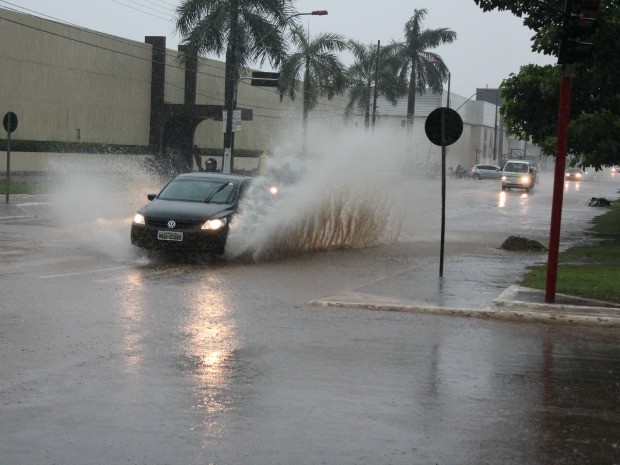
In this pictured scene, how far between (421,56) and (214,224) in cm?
7028

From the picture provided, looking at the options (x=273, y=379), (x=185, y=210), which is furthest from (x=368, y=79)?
(x=273, y=379)

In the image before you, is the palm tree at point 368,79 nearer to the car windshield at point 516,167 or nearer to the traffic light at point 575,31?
the car windshield at point 516,167

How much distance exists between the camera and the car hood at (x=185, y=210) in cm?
1769

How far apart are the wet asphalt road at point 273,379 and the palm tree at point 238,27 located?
40.8m

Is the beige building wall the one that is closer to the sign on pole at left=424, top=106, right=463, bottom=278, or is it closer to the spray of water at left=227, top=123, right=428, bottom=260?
the spray of water at left=227, top=123, right=428, bottom=260

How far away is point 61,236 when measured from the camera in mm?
21938

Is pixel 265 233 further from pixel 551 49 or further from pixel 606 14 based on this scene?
pixel 606 14

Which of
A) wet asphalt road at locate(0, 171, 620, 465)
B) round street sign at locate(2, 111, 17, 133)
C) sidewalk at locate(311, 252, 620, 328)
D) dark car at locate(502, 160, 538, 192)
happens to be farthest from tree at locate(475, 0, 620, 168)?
dark car at locate(502, 160, 538, 192)

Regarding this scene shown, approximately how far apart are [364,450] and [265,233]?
12.5 meters

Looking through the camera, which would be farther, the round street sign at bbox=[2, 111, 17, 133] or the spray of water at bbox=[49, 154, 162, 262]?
the round street sign at bbox=[2, 111, 17, 133]

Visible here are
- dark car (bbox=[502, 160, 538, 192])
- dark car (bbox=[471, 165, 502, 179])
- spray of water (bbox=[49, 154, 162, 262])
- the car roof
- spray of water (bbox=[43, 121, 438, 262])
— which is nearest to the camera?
spray of water (bbox=[43, 121, 438, 262])

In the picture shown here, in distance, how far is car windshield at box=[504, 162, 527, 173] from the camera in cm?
6481

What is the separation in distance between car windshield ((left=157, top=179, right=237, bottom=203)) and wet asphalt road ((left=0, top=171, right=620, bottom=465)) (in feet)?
11.3

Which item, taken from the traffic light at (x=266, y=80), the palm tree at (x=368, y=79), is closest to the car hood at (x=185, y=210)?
the traffic light at (x=266, y=80)
